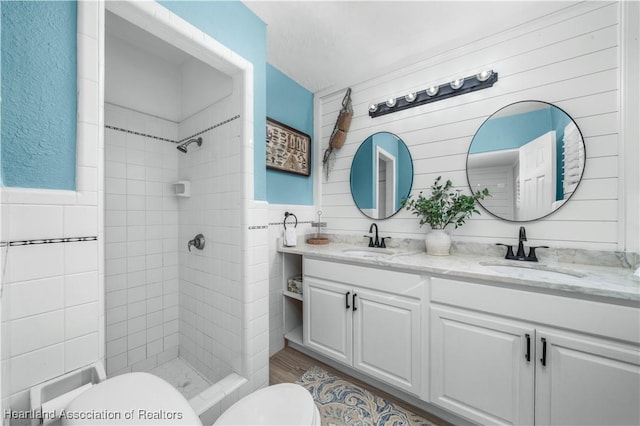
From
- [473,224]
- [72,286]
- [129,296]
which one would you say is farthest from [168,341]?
[473,224]

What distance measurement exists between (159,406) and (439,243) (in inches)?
66.6

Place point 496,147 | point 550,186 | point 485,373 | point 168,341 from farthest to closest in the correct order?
1. point 168,341
2. point 496,147
3. point 550,186
4. point 485,373

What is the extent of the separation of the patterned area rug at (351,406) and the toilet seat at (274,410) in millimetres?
756

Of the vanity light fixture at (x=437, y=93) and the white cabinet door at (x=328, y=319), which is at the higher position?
the vanity light fixture at (x=437, y=93)

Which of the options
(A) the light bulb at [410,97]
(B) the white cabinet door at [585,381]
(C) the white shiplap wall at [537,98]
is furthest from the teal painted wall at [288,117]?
(B) the white cabinet door at [585,381]

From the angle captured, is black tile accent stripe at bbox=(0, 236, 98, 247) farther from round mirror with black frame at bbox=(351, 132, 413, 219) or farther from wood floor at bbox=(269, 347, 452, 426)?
round mirror with black frame at bbox=(351, 132, 413, 219)

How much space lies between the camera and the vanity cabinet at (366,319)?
1409mm

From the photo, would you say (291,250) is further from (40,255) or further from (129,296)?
(40,255)

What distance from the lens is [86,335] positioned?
2.86 feet

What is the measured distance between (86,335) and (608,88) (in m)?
2.82

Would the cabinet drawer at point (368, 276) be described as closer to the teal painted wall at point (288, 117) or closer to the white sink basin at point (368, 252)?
the white sink basin at point (368, 252)

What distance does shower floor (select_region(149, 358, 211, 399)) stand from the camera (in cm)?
164

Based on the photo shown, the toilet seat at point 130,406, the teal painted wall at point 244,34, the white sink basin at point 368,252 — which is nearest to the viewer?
the toilet seat at point 130,406

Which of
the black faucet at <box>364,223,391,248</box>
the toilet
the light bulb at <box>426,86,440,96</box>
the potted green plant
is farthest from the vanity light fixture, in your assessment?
the toilet
